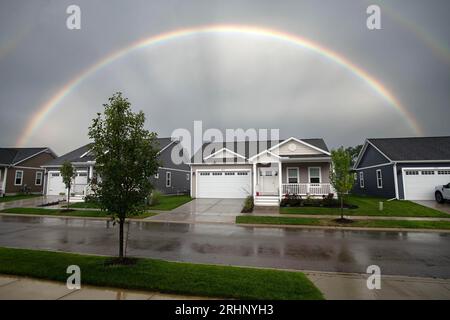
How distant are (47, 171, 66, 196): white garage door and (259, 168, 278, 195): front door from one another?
74.4 feet

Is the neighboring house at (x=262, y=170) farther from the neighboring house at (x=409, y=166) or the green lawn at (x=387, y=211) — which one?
the neighboring house at (x=409, y=166)

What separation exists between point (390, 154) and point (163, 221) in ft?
67.3

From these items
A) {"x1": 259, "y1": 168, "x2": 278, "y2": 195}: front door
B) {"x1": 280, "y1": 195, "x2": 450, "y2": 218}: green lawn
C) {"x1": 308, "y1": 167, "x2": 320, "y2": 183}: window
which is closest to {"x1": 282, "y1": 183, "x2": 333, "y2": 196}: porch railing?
{"x1": 259, "y1": 168, "x2": 278, "y2": 195}: front door

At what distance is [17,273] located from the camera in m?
5.66

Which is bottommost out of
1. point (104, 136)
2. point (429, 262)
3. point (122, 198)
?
point (429, 262)

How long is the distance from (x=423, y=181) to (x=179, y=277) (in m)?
23.4

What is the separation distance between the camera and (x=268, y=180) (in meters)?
22.8

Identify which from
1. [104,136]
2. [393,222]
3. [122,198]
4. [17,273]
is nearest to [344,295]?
[122,198]

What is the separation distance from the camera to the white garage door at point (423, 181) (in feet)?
68.2

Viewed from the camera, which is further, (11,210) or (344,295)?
(11,210)

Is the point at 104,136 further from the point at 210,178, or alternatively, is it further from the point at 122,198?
the point at 210,178

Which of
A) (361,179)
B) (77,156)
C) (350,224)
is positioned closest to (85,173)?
(77,156)

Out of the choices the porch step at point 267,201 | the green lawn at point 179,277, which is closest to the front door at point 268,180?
the porch step at point 267,201

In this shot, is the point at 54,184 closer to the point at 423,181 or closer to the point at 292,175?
the point at 292,175
